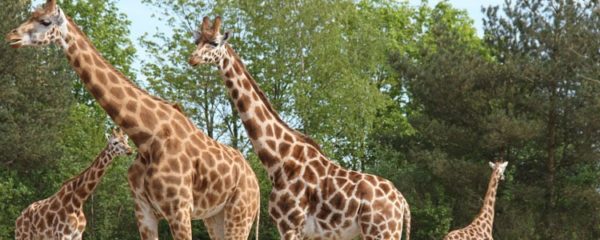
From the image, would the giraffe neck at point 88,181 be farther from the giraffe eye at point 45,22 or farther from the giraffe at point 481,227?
the giraffe at point 481,227

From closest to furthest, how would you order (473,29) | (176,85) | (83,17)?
(176,85) → (83,17) → (473,29)

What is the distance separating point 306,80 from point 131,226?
6.91 meters

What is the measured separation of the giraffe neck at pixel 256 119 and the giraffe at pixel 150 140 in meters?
0.58

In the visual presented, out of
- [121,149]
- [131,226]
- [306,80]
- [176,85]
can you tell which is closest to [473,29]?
[306,80]

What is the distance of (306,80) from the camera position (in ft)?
106

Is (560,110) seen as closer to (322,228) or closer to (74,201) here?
(74,201)

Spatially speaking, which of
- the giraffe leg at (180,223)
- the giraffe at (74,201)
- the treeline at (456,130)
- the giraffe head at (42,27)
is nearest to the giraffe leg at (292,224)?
the giraffe leg at (180,223)

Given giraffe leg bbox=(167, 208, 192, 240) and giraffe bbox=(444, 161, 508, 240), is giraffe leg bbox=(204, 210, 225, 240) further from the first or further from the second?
giraffe bbox=(444, 161, 508, 240)

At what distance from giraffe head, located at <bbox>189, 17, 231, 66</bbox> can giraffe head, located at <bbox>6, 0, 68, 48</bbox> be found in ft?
4.12

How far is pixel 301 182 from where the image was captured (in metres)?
9.75

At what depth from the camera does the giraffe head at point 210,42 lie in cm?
966

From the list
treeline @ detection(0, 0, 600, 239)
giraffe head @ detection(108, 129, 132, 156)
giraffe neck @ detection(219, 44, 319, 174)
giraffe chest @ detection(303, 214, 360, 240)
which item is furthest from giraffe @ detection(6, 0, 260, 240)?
treeline @ detection(0, 0, 600, 239)

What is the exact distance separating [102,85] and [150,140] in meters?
0.67

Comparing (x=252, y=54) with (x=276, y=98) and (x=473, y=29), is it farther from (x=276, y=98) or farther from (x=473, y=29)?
(x=473, y=29)
